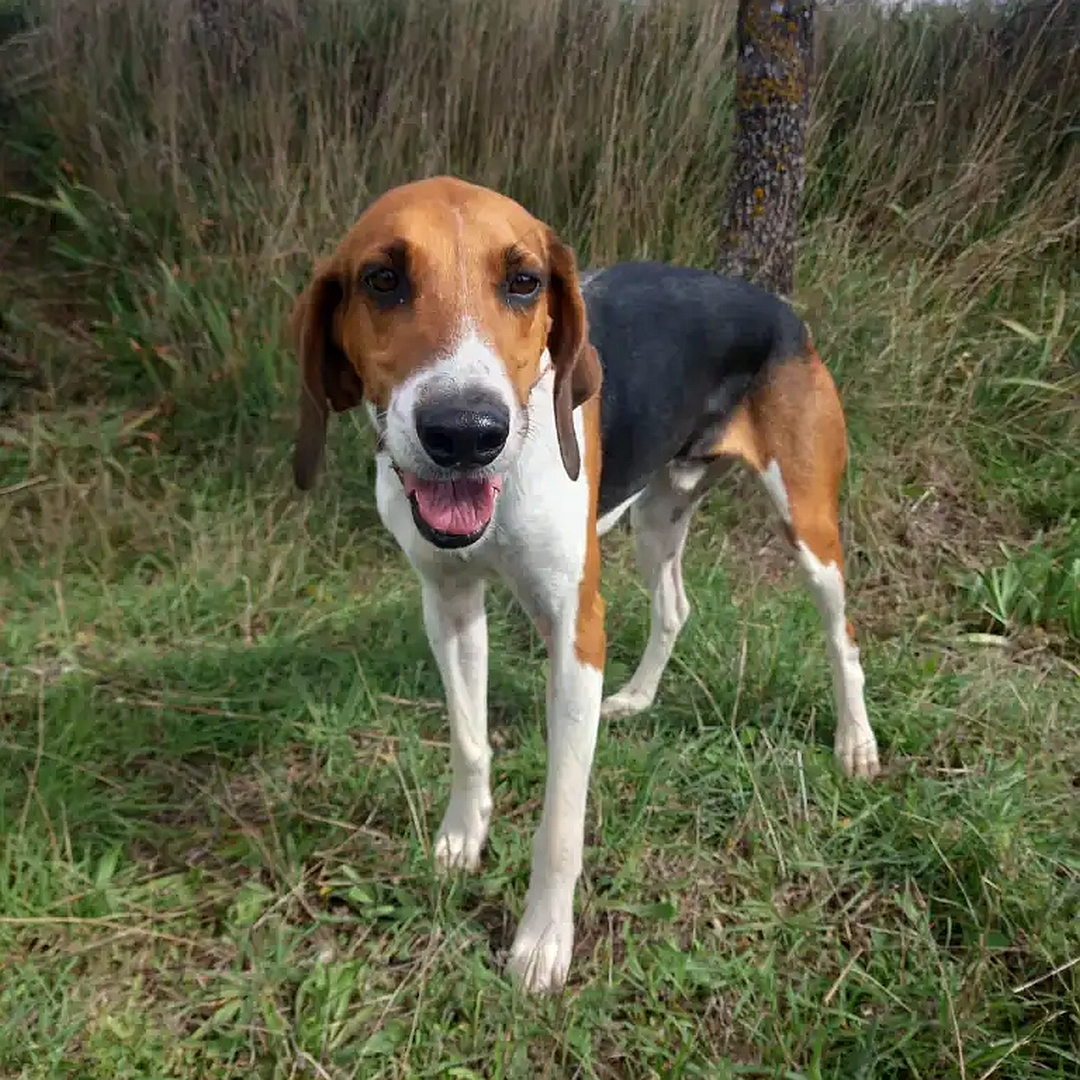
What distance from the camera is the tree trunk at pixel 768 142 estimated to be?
3.79 m

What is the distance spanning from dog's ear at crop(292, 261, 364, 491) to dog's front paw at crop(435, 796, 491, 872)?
0.88 metres

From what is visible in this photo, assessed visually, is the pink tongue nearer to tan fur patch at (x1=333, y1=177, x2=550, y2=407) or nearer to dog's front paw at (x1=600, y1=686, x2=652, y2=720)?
tan fur patch at (x1=333, y1=177, x2=550, y2=407)

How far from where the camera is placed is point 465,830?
2492 millimetres

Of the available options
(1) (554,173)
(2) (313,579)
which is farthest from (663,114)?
(2) (313,579)

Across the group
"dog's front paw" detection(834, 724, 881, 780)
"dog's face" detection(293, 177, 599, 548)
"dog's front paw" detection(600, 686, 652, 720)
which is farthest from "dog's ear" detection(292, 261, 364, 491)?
"dog's front paw" detection(834, 724, 881, 780)

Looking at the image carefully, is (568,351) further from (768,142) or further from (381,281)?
(768,142)

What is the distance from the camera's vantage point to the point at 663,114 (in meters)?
4.54

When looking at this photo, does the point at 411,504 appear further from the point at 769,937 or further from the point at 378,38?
the point at 378,38

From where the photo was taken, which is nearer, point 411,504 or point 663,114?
point 411,504

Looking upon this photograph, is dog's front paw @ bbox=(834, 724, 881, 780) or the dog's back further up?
the dog's back

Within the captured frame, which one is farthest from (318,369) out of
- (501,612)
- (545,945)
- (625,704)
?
(501,612)

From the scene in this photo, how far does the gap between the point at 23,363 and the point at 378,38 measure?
218 centimetres

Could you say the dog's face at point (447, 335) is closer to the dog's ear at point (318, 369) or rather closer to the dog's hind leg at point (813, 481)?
the dog's ear at point (318, 369)

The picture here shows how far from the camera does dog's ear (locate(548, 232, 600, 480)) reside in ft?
6.56
